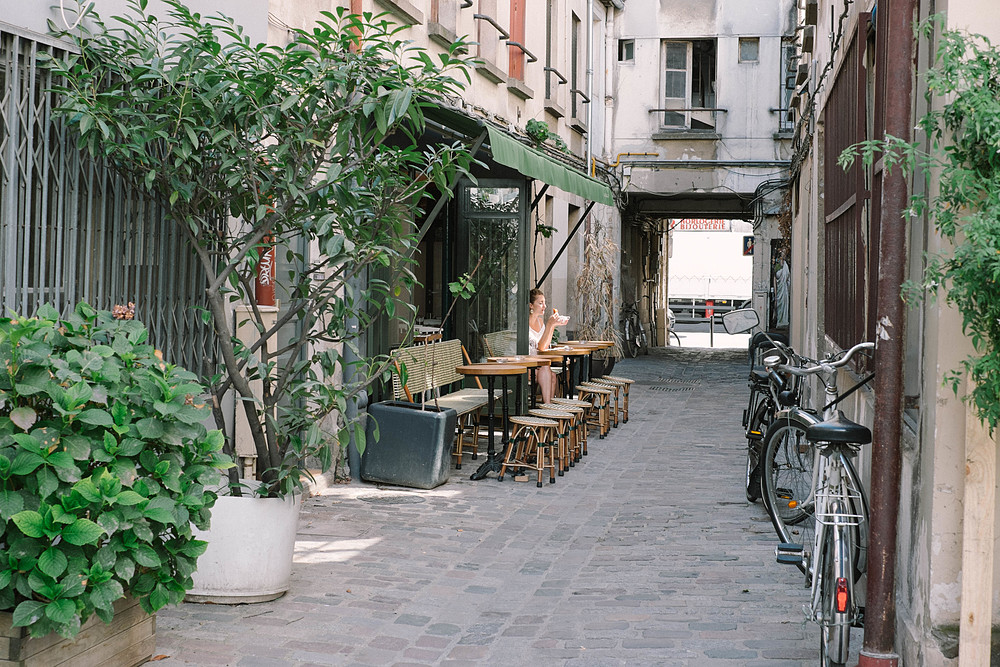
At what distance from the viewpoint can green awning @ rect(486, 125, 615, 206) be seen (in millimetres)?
8055

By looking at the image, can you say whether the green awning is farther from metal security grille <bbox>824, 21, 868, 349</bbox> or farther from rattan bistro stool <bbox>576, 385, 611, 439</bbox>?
metal security grille <bbox>824, 21, 868, 349</bbox>

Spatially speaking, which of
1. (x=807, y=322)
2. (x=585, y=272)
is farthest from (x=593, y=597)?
(x=585, y=272)

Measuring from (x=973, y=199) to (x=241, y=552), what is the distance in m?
3.56

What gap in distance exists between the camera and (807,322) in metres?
12.4

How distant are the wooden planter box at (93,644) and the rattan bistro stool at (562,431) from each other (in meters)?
5.25

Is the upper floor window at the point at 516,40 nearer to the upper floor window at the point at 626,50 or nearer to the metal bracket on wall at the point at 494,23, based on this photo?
the metal bracket on wall at the point at 494,23

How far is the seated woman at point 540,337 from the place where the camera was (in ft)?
36.3

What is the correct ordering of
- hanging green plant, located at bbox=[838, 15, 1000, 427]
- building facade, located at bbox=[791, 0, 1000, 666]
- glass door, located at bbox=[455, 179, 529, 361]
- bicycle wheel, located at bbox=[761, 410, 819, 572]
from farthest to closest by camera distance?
1. glass door, located at bbox=[455, 179, 529, 361]
2. bicycle wheel, located at bbox=[761, 410, 819, 572]
3. building facade, located at bbox=[791, 0, 1000, 666]
4. hanging green plant, located at bbox=[838, 15, 1000, 427]

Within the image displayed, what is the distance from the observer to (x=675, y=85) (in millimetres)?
22031

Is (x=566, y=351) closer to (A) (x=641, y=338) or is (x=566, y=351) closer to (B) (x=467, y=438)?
(B) (x=467, y=438)

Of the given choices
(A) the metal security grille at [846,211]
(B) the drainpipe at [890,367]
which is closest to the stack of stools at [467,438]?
(A) the metal security grille at [846,211]

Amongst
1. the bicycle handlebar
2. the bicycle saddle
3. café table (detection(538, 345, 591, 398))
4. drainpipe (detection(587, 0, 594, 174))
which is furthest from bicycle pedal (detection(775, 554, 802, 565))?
drainpipe (detection(587, 0, 594, 174))

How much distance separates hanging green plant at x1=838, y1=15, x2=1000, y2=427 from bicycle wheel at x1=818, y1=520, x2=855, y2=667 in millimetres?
872

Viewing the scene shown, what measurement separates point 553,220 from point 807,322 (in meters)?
5.03
